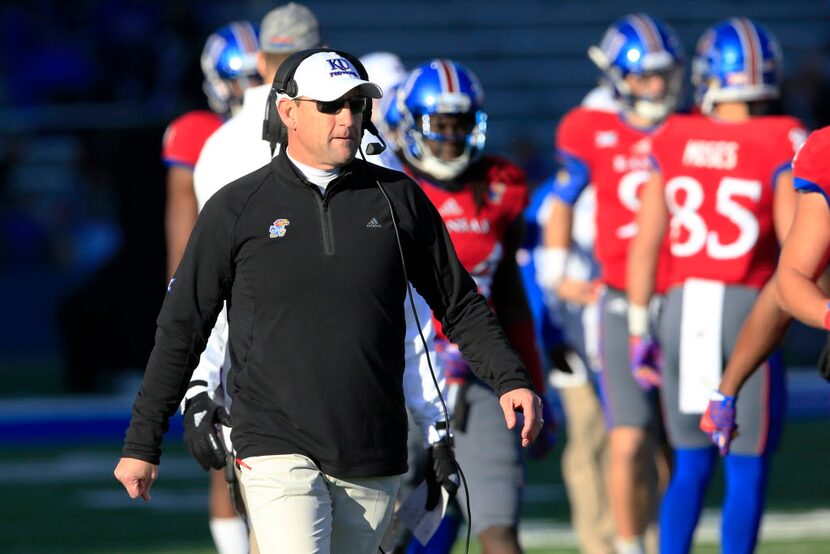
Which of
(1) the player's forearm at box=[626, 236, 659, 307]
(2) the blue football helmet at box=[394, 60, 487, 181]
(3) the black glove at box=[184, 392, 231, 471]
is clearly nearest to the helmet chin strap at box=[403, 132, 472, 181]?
(2) the blue football helmet at box=[394, 60, 487, 181]

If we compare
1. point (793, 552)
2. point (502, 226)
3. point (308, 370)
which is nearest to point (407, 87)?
point (502, 226)

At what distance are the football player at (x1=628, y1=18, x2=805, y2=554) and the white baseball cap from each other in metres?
2.31

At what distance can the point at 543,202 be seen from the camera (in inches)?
311

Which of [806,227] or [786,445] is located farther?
[786,445]

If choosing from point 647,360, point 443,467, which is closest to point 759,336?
point 443,467

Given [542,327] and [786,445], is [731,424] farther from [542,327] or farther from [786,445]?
[786,445]

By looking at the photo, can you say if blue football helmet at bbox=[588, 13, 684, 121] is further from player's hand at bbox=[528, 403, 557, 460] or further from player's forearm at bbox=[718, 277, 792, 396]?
player's forearm at bbox=[718, 277, 792, 396]

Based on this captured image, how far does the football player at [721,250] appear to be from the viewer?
6.04 meters

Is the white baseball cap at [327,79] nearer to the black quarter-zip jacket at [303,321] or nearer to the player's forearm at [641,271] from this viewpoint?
the black quarter-zip jacket at [303,321]

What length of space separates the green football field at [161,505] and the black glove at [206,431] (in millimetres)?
3288

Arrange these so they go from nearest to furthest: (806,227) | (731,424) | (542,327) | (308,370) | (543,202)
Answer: (308,370) → (806,227) → (731,424) → (542,327) → (543,202)

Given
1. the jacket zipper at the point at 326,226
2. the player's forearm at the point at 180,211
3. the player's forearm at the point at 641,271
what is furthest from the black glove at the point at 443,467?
Result: the player's forearm at the point at 641,271

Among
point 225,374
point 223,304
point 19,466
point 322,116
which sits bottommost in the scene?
point 19,466

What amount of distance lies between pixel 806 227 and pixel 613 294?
2.65m
